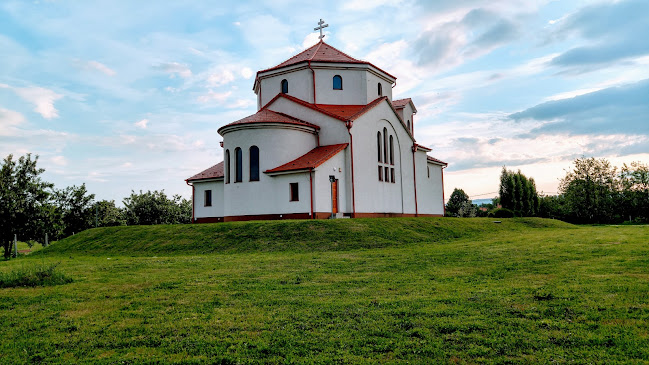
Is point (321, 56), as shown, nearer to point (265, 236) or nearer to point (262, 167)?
point (262, 167)

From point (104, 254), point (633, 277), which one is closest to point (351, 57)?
point (104, 254)

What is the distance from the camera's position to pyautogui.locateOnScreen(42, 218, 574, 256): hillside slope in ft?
63.1

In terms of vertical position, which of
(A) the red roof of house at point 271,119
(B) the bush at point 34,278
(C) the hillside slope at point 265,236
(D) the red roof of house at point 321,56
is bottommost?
(B) the bush at point 34,278

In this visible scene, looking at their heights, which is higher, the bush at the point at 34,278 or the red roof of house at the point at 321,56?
the red roof of house at the point at 321,56

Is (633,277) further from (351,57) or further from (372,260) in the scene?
(351,57)

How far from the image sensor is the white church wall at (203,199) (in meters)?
33.3

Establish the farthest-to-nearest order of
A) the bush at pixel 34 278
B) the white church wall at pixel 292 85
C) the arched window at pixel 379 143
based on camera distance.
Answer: the white church wall at pixel 292 85 → the arched window at pixel 379 143 → the bush at pixel 34 278

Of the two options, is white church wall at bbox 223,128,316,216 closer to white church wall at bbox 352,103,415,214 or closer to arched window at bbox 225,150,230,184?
arched window at bbox 225,150,230,184

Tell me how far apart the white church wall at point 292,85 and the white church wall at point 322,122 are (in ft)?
4.22

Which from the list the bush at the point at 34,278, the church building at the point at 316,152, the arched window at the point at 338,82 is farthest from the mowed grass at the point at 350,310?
Result: the arched window at the point at 338,82

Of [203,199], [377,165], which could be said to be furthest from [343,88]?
[203,199]

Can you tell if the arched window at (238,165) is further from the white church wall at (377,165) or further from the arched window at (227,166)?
the white church wall at (377,165)

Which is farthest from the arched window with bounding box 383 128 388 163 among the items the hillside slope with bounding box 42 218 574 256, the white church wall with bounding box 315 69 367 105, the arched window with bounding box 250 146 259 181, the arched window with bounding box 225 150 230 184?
the arched window with bounding box 225 150 230 184

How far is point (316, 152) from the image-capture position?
94.6 ft
